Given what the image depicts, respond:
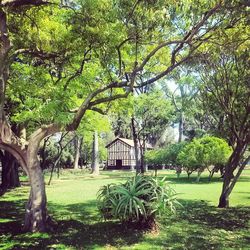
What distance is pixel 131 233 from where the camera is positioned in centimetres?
964

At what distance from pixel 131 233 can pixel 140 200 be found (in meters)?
0.97

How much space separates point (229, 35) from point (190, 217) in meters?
6.66

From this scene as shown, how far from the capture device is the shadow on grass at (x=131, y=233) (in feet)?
28.0

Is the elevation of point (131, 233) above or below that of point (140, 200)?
below

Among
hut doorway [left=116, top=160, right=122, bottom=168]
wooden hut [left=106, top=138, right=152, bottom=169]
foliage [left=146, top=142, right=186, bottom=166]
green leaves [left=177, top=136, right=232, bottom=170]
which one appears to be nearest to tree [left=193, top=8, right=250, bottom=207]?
green leaves [left=177, top=136, right=232, bottom=170]

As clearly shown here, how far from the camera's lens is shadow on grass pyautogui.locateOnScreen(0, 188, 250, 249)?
8.55 m

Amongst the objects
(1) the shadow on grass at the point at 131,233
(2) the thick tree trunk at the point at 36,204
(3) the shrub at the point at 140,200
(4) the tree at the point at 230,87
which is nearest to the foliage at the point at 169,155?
(4) the tree at the point at 230,87

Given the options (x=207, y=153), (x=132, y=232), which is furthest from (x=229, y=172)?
(x=207, y=153)

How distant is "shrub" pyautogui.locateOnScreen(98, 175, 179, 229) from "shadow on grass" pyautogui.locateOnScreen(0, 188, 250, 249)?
458 millimetres

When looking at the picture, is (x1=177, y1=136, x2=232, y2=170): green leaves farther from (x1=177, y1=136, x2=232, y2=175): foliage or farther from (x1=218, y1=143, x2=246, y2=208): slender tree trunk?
(x1=218, y1=143, x2=246, y2=208): slender tree trunk

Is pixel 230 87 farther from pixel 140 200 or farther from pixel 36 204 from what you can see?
pixel 36 204

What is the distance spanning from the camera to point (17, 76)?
51.4 feet

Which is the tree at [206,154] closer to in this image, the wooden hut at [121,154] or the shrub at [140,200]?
the shrub at [140,200]

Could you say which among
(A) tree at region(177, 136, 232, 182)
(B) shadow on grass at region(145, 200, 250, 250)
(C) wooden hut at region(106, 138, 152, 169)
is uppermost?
(C) wooden hut at region(106, 138, 152, 169)
